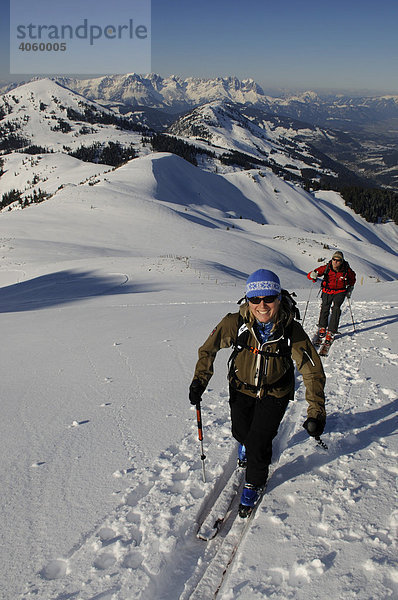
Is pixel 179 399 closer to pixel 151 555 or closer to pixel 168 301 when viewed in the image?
pixel 151 555

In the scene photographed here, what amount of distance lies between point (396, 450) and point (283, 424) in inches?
60.6

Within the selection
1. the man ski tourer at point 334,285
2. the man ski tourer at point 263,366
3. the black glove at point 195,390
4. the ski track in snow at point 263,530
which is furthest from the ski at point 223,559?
the man ski tourer at point 334,285

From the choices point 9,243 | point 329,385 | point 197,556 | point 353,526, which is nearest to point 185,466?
point 197,556

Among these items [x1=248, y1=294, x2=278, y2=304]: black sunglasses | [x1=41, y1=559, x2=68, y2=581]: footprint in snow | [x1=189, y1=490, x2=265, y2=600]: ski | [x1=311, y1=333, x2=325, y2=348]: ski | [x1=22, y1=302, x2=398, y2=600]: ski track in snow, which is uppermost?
[x1=248, y1=294, x2=278, y2=304]: black sunglasses

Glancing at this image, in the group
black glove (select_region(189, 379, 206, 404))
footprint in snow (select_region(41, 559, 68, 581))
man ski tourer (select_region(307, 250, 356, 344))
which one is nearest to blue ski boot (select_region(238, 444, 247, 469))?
black glove (select_region(189, 379, 206, 404))

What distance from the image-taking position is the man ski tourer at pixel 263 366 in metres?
3.61

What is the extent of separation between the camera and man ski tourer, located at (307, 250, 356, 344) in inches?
363

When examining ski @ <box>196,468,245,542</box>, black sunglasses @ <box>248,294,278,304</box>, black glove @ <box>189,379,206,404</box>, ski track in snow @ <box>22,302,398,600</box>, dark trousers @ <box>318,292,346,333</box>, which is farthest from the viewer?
dark trousers @ <box>318,292,346,333</box>

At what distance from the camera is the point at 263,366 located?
3.74 meters

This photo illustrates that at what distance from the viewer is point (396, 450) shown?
477 centimetres

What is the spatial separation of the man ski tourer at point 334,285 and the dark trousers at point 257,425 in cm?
586

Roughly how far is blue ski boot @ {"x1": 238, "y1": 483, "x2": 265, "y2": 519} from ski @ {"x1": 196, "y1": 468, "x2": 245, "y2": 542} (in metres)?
0.20

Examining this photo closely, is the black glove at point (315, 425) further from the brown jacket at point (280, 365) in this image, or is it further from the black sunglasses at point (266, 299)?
the black sunglasses at point (266, 299)

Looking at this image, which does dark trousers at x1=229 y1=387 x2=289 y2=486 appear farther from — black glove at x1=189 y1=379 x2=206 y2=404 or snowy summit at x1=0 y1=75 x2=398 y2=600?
snowy summit at x1=0 y1=75 x2=398 y2=600
